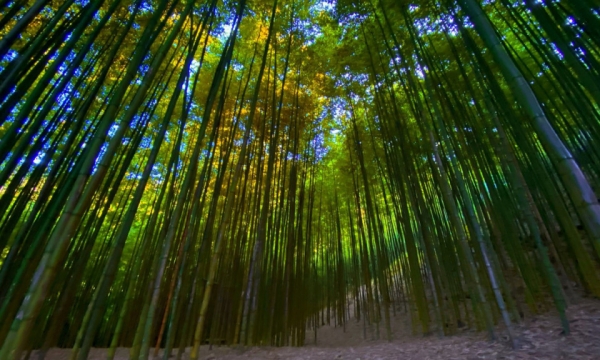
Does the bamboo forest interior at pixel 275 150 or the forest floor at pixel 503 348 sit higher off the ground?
Result: the bamboo forest interior at pixel 275 150

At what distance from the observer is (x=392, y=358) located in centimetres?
260

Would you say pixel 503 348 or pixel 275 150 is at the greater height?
pixel 275 150

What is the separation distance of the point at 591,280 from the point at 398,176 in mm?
1769

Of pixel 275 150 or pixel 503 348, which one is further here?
pixel 275 150

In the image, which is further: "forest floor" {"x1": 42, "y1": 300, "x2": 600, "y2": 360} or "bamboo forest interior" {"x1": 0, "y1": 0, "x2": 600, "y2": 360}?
"forest floor" {"x1": 42, "y1": 300, "x2": 600, "y2": 360}

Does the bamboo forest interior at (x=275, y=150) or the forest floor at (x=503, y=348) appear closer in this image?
the bamboo forest interior at (x=275, y=150)

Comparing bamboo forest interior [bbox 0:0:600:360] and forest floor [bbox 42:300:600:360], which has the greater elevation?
bamboo forest interior [bbox 0:0:600:360]

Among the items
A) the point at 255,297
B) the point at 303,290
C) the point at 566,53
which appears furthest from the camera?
the point at 303,290

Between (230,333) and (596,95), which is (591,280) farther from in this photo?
(230,333)

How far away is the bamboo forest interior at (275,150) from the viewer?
1.51 meters

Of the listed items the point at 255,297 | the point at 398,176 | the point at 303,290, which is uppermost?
the point at 398,176

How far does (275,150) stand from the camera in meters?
4.20

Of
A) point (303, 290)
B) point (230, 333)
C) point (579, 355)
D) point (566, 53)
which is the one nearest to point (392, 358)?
point (579, 355)

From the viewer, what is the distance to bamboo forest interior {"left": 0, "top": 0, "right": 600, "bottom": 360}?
151cm
